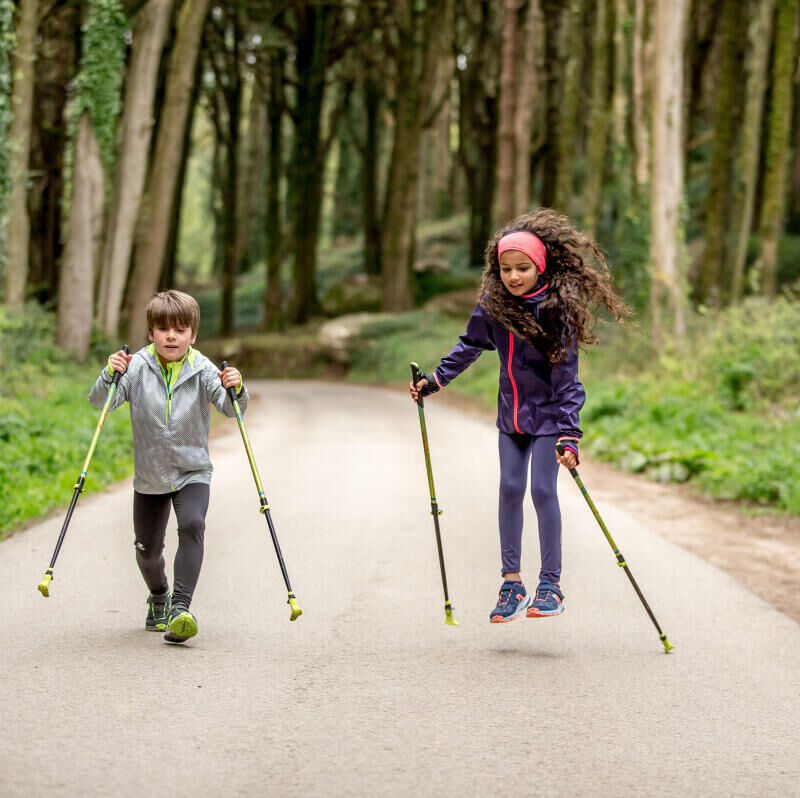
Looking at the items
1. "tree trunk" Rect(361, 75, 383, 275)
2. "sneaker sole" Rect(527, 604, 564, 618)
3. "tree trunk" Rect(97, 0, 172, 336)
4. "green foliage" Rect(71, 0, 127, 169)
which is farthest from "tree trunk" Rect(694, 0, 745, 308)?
"sneaker sole" Rect(527, 604, 564, 618)

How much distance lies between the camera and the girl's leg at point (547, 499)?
213 inches

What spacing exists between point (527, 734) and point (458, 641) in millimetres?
1373

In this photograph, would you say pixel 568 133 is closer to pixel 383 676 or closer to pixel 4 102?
pixel 4 102

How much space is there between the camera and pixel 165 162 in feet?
66.5

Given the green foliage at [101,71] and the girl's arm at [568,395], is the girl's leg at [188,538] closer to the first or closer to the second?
the girl's arm at [568,395]

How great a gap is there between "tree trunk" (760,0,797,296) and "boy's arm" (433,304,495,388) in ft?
59.1

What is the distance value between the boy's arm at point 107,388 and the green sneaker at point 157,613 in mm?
1027

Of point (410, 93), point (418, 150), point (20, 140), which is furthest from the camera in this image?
point (418, 150)

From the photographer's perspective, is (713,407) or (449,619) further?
(713,407)

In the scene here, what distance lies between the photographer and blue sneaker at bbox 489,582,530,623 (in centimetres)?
532

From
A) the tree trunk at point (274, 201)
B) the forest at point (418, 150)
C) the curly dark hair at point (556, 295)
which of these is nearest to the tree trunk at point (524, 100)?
the forest at point (418, 150)

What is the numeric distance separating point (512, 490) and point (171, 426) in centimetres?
176

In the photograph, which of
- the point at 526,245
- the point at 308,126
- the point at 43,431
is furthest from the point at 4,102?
the point at 308,126

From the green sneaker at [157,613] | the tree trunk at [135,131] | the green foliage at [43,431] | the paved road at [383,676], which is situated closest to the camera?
the paved road at [383,676]
